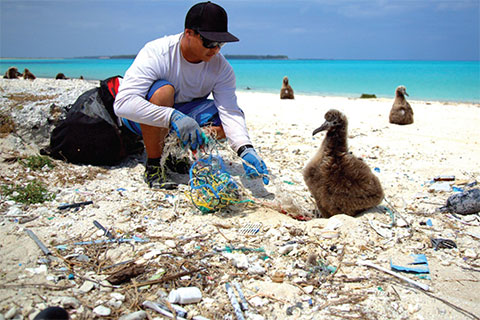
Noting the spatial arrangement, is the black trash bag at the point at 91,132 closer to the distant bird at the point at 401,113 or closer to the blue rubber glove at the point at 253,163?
the blue rubber glove at the point at 253,163

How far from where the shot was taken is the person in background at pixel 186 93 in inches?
144

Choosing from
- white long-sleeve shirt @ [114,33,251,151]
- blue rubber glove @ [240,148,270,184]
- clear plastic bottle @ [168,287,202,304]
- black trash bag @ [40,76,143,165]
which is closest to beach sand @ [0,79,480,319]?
clear plastic bottle @ [168,287,202,304]

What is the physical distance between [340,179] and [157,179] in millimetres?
2060

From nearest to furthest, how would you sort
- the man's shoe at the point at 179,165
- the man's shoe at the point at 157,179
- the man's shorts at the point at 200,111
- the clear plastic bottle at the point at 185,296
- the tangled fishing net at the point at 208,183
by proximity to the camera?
1. the clear plastic bottle at the point at 185,296
2. the tangled fishing net at the point at 208,183
3. the man's shoe at the point at 157,179
4. the man's shorts at the point at 200,111
5. the man's shoe at the point at 179,165

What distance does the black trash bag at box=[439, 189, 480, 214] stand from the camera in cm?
352

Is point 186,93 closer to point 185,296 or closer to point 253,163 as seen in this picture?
point 253,163

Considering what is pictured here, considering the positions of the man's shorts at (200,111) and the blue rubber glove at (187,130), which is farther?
the man's shorts at (200,111)

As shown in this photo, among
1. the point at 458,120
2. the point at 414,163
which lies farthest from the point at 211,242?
the point at 458,120

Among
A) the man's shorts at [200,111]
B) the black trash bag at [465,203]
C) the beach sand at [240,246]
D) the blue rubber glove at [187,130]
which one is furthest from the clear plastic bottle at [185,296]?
the black trash bag at [465,203]

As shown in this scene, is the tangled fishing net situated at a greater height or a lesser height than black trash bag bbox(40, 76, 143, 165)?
lesser

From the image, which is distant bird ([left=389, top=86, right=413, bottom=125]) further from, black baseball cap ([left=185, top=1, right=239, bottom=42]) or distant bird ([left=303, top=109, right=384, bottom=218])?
black baseball cap ([left=185, top=1, right=239, bottom=42])

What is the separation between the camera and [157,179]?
13.9 ft

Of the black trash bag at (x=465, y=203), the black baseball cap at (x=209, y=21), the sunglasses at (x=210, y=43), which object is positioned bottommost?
the black trash bag at (x=465, y=203)

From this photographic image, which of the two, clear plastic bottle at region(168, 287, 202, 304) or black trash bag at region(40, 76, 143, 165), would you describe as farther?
black trash bag at region(40, 76, 143, 165)
